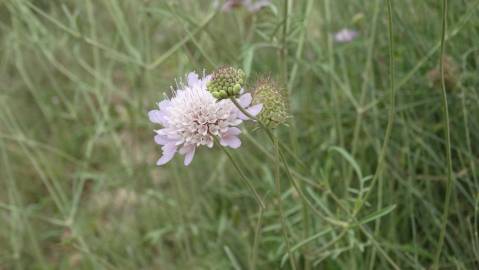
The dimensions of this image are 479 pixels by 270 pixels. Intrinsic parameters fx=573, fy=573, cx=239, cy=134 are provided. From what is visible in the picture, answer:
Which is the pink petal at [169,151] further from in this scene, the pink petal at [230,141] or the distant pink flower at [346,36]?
the distant pink flower at [346,36]

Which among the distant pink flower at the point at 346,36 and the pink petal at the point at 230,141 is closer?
the pink petal at the point at 230,141

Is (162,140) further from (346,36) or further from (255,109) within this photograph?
(346,36)

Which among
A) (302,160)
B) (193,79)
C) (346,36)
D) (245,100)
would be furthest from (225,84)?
(346,36)

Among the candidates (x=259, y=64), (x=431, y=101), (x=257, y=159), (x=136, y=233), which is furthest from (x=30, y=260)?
(x=431, y=101)

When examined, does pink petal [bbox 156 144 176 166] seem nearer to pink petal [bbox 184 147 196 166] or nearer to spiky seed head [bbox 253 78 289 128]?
pink petal [bbox 184 147 196 166]

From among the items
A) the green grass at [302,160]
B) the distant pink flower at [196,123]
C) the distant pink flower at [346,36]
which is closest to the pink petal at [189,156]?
the distant pink flower at [196,123]

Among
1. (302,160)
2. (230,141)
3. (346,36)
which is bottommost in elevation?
(302,160)
